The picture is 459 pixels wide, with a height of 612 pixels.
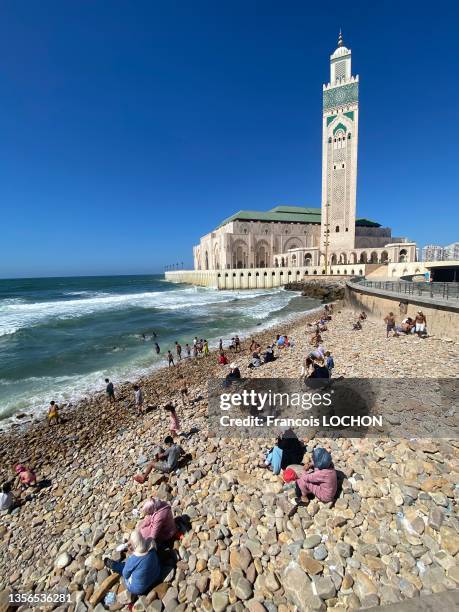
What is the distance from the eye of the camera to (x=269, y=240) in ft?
249

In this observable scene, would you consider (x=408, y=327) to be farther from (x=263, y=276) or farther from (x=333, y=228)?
(x=333, y=228)

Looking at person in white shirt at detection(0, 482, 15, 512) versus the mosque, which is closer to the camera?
person in white shirt at detection(0, 482, 15, 512)

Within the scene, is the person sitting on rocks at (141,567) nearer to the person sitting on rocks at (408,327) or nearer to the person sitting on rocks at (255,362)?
the person sitting on rocks at (255,362)

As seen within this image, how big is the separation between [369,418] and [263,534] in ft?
10.5

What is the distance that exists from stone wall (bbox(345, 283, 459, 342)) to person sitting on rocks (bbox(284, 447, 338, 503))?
9.91 meters

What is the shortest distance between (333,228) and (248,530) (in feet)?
222

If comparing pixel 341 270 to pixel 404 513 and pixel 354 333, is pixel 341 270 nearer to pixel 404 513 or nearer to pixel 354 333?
pixel 354 333

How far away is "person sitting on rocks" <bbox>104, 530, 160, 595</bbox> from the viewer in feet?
11.0

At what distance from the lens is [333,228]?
63406 millimetres

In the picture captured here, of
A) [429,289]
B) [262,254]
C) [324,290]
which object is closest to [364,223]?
[262,254]

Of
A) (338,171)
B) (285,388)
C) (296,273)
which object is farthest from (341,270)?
(285,388)

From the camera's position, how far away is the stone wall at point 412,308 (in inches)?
436

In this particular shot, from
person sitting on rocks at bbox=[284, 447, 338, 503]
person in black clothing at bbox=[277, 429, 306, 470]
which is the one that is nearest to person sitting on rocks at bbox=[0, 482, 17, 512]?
person in black clothing at bbox=[277, 429, 306, 470]

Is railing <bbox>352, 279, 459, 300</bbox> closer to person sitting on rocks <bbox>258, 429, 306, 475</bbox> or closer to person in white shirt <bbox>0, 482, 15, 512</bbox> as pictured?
person sitting on rocks <bbox>258, 429, 306, 475</bbox>
